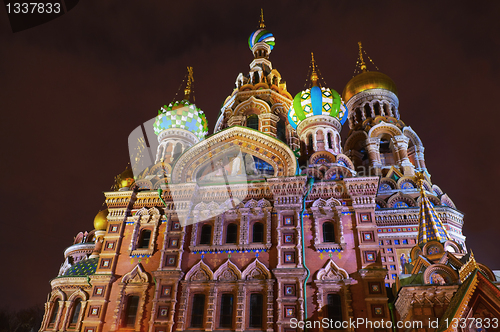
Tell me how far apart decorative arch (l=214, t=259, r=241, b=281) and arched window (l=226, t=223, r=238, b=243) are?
88 centimetres

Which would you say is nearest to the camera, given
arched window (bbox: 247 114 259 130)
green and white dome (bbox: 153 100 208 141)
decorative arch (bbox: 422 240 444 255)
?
decorative arch (bbox: 422 240 444 255)

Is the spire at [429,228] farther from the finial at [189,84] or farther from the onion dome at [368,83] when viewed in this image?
the finial at [189,84]

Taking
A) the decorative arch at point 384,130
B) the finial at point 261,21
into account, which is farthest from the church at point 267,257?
the finial at point 261,21

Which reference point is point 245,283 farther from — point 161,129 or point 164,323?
point 161,129

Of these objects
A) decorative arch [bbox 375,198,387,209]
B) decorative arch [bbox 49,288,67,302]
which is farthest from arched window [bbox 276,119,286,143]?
decorative arch [bbox 49,288,67,302]

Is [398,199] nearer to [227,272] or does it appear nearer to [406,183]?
[406,183]

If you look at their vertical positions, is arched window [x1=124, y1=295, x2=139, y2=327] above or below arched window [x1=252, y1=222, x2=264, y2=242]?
below

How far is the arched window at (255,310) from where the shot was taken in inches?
422

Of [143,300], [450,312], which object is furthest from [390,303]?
[143,300]

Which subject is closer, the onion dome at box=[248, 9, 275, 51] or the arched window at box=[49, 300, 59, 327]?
the arched window at box=[49, 300, 59, 327]

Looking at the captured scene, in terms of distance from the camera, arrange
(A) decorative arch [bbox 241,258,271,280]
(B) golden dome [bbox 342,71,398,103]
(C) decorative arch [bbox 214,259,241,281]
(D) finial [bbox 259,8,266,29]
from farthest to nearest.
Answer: (D) finial [bbox 259,8,266,29] → (B) golden dome [bbox 342,71,398,103] → (C) decorative arch [bbox 214,259,241,281] → (A) decorative arch [bbox 241,258,271,280]

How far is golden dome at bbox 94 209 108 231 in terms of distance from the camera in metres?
18.7

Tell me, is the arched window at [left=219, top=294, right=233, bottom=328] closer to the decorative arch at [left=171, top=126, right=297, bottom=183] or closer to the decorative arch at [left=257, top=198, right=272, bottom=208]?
the decorative arch at [left=257, top=198, right=272, bottom=208]

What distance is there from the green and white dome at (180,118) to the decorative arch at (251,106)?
325cm
